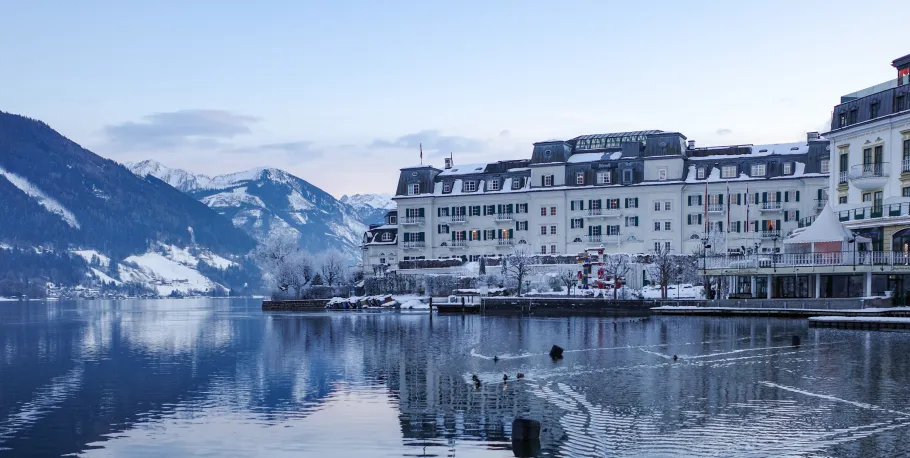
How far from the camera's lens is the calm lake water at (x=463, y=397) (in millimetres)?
23562

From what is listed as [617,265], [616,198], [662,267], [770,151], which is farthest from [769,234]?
[662,267]

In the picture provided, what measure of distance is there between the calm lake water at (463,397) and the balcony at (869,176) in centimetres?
2313

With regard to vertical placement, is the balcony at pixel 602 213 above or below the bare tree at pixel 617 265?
above

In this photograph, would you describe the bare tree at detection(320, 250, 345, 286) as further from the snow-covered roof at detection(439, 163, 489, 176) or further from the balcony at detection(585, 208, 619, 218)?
the balcony at detection(585, 208, 619, 218)

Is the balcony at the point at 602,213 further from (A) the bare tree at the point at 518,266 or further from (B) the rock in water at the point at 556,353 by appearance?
(B) the rock in water at the point at 556,353

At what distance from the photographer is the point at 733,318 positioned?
76438mm

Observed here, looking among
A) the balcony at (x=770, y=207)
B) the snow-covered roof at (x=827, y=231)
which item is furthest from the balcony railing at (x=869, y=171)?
the balcony at (x=770, y=207)

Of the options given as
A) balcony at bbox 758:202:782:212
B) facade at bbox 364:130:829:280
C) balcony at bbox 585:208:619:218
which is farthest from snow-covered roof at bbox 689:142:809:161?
balcony at bbox 585:208:619:218

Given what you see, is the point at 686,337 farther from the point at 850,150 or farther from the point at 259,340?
the point at 850,150

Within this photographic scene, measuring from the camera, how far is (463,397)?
102 feet

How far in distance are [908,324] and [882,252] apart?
45.8ft

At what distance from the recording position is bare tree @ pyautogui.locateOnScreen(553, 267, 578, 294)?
106 meters

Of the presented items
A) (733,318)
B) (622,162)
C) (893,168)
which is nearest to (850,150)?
(893,168)

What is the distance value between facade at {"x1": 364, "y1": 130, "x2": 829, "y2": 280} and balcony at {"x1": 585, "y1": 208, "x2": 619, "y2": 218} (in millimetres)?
132
